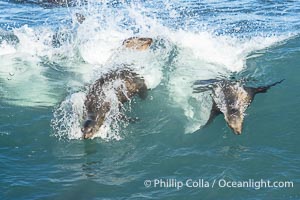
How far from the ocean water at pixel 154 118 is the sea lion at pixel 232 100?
230 mm

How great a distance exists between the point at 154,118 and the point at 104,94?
3.65ft

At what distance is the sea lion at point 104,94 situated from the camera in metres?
9.71

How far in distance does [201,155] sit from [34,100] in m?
4.69

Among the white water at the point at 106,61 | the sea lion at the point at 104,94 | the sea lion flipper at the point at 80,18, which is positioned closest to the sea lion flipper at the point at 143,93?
the sea lion at the point at 104,94

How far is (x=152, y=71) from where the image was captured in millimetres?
12852

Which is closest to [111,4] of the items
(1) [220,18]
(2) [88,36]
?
(1) [220,18]

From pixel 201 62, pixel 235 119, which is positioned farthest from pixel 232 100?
pixel 201 62

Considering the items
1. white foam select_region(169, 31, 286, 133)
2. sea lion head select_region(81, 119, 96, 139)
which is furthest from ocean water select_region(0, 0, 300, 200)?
sea lion head select_region(81, 119, 96, 139)

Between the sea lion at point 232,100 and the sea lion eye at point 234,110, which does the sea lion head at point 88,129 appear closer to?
the sea lion at point 232,100

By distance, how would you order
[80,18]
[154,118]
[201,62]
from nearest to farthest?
[154,118], [201,62], [80,18]

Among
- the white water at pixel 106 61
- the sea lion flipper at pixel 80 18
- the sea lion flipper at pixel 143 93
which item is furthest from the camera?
the sea lion flipper at pixel 80 18

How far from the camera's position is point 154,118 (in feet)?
34.7

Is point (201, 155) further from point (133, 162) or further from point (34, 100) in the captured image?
point (34, 100)

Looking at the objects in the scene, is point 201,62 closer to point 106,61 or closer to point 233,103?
point 106,61
